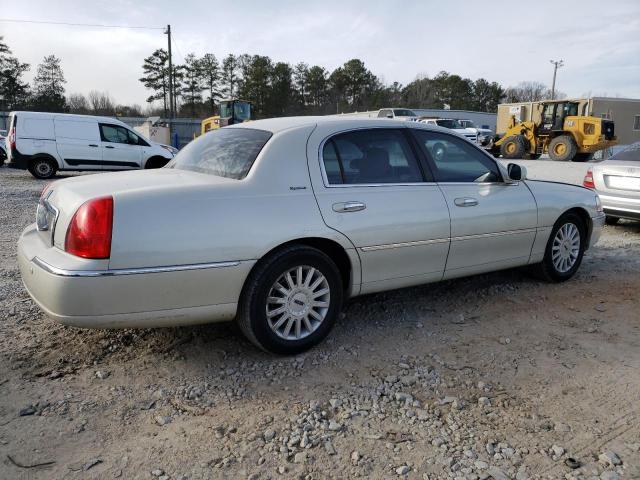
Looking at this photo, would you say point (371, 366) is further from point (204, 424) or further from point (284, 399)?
point (204, 424)

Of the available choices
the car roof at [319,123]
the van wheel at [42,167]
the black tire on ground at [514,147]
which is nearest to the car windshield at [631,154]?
the car roof at [319,123]

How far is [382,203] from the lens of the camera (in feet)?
11.9

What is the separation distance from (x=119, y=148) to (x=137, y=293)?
43.6ft

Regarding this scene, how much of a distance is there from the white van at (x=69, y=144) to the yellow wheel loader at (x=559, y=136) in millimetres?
15144

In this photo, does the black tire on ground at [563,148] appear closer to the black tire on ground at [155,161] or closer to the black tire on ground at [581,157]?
the black tire on ground at [581,157]

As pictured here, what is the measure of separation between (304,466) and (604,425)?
1595 millimetres

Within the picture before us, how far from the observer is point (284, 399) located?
2.91m

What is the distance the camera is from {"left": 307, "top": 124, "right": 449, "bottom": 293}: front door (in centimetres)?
349

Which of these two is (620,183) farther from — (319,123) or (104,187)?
(104,187)

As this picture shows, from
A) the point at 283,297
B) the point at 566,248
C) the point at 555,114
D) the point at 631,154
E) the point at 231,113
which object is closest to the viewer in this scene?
the point at 283,297

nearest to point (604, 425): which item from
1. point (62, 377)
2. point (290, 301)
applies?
point (290, 301)

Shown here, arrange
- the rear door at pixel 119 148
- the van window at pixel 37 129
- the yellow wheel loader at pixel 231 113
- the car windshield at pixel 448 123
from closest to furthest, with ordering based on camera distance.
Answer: the van window at pixel 37 129, the rear door at pixel 119 148, the car windshield at pixel 448 123, the yellow wheel loader at pixel 231 113

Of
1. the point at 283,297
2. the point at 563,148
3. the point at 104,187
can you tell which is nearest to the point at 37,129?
the point at 104,187

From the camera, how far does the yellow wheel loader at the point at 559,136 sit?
2025 cm
